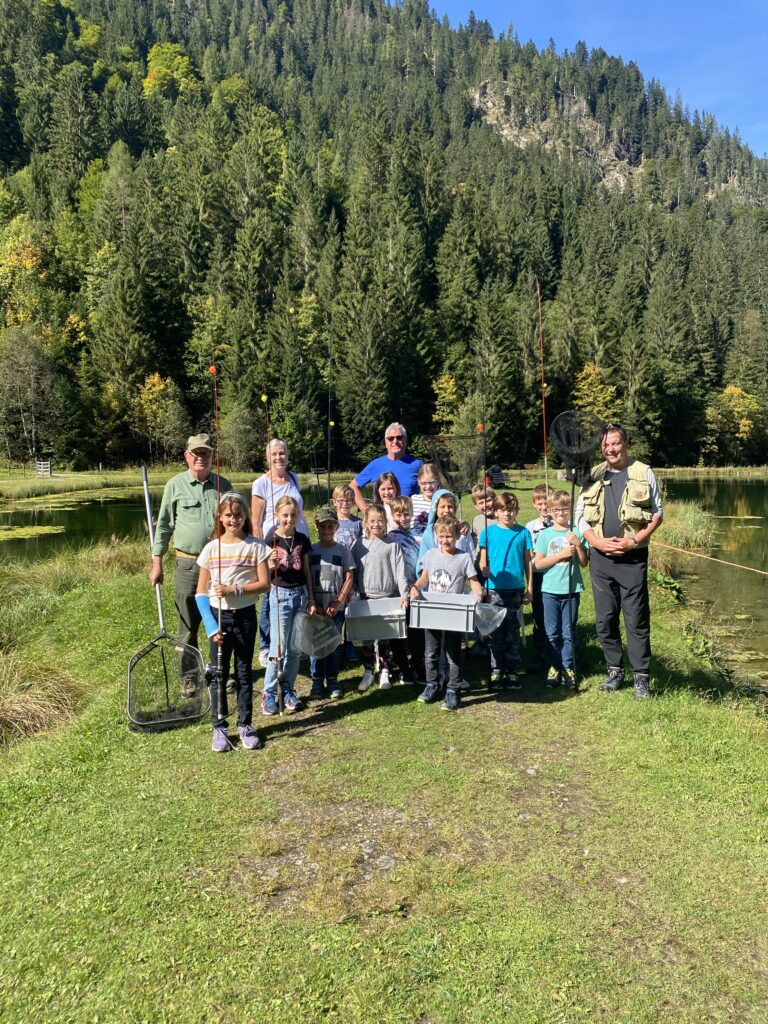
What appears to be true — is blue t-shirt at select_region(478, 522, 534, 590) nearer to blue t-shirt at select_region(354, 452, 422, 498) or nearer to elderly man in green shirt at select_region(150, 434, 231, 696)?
blue t-shirt at select_region(354, 452, 422, 498)

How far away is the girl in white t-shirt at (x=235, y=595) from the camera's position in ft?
17.3

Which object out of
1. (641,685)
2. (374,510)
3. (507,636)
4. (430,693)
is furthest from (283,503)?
(641,685)

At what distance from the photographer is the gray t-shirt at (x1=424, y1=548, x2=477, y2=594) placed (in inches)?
244

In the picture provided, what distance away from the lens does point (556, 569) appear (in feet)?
22.1

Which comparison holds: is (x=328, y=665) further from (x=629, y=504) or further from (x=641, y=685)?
(x=629, y=504)

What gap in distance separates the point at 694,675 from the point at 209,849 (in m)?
5.81

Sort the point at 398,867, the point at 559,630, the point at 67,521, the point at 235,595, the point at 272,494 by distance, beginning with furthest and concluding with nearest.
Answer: the point at 67,521, the point at 559,630, the point at 272,494, the point at 235,595, the point at 398,867

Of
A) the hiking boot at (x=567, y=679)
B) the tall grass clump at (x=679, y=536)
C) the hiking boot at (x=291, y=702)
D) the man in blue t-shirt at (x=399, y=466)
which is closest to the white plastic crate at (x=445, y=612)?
the hiking boot at (x=291, y=702)

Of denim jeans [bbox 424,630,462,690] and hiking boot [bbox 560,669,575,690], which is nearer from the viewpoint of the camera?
denim jeans [bbox 424,630,462,690]

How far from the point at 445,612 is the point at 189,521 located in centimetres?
242

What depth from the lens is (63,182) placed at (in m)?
85.8

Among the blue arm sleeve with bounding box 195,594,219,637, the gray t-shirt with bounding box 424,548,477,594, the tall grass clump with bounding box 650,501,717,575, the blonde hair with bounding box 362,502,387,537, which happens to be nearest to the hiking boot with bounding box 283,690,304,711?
the blue arm sleeve with bounding box 195,594,219,637

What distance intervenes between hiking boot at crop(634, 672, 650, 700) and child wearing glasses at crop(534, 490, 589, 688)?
2.29 feet

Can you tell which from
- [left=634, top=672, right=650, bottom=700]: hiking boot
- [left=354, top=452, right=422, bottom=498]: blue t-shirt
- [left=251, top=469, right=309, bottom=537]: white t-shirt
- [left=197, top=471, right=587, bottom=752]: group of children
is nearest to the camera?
[left=197, top=471, right=587, bottom=752]: group of children
